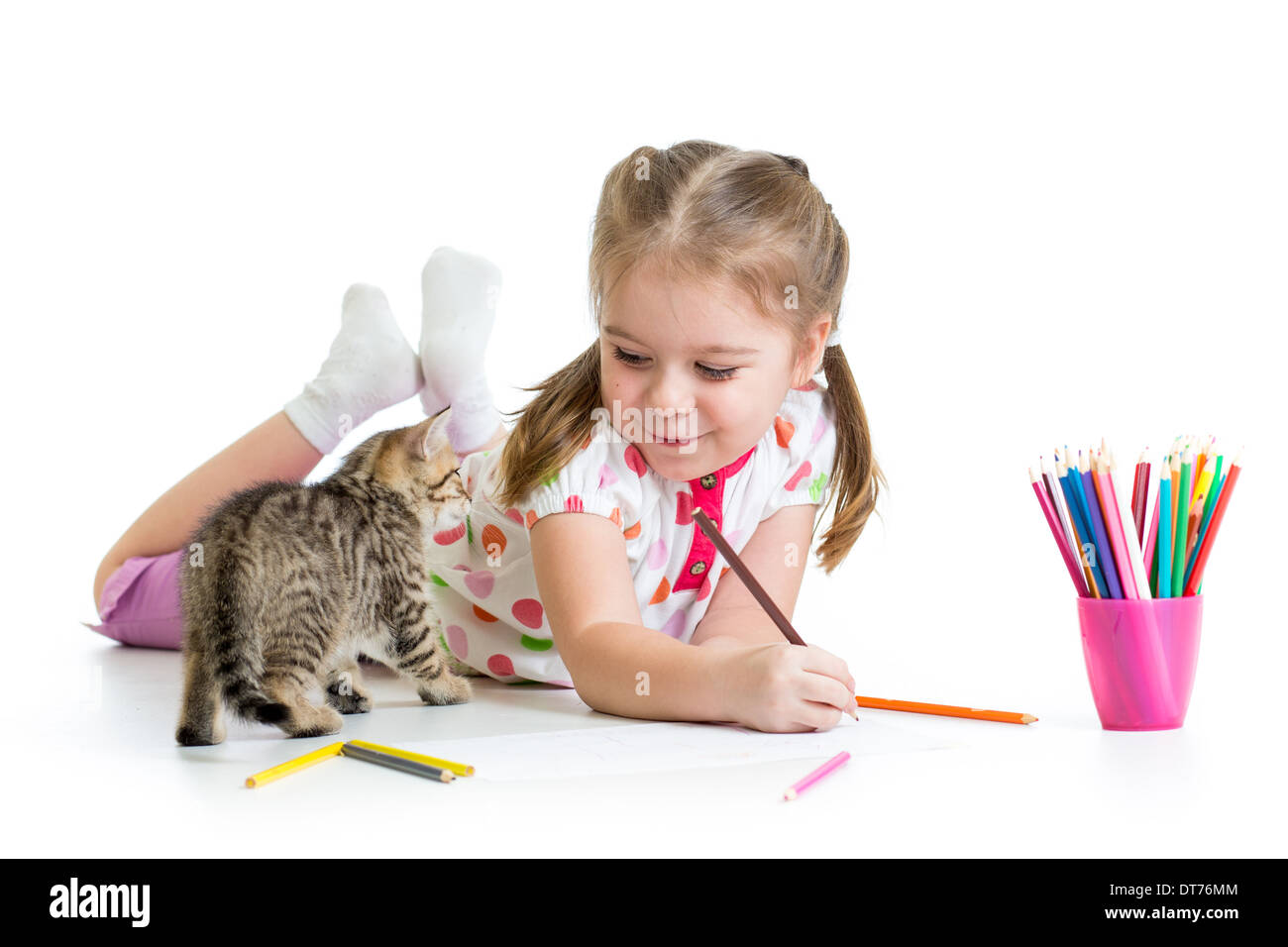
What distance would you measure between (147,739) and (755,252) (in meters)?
0.82

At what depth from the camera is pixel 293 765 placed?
1058mm

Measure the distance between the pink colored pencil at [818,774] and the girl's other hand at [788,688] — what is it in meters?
0.08

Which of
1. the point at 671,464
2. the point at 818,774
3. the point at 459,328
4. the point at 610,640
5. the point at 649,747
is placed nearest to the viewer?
the point at 818,774

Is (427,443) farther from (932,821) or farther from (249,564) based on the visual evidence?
(932,821)

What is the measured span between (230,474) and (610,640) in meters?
0.90

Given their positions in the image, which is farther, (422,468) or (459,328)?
(459,328)

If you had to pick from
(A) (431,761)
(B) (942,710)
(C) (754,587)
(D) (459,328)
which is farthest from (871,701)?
(D) (459,328)

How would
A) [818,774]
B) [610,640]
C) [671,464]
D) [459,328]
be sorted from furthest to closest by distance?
1. [459,328]
2. [671,464]
3. [610,640]
4. [818,774]

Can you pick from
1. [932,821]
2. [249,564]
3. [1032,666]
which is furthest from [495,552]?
[932,821]

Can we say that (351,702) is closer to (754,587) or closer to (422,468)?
(422,468)

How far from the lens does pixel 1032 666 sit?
62.4 inches

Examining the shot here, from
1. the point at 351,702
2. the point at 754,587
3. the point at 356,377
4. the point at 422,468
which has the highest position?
the point at 356,377

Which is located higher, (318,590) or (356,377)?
(356,377)

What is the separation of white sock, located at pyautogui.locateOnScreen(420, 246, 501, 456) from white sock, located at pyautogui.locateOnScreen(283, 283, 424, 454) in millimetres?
46
